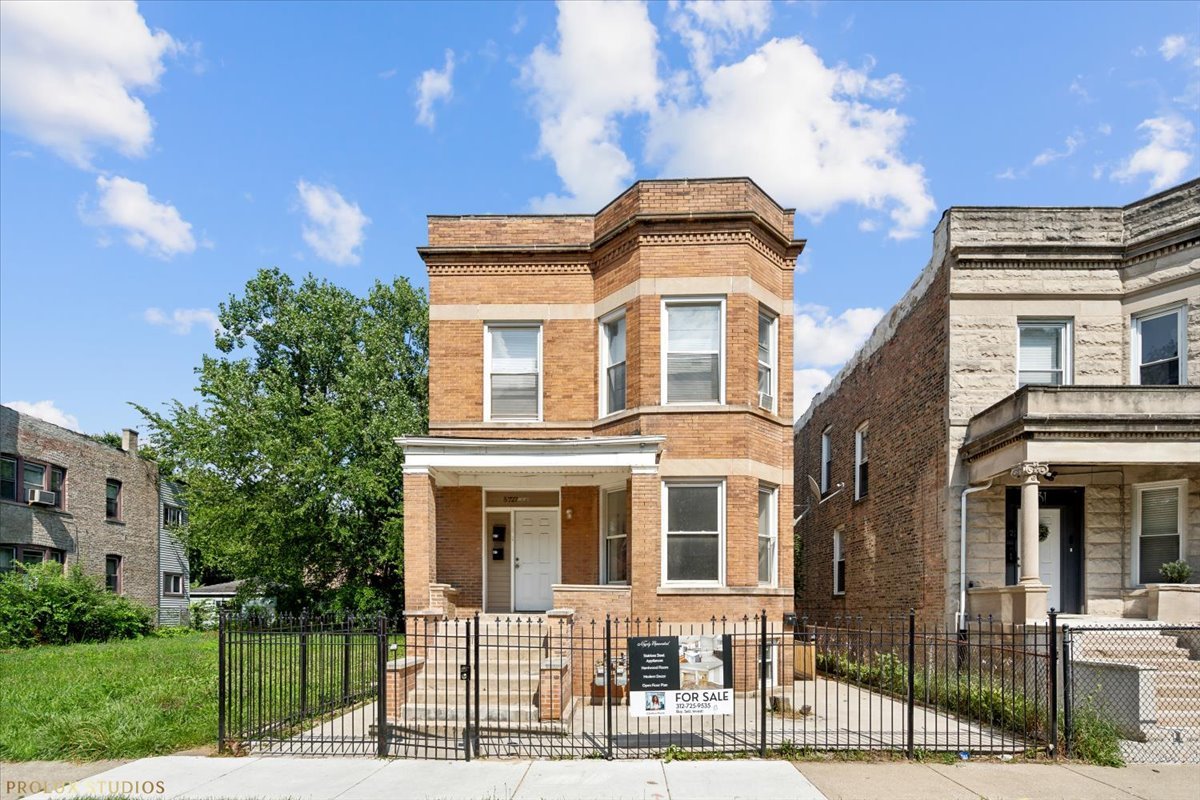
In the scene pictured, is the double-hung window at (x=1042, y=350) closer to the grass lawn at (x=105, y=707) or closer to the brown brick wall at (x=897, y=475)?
the brown brick wall at (x=897, y=475)

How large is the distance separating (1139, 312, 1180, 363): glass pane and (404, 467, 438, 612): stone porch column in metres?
13.3

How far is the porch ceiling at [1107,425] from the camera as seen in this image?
41.2 feet

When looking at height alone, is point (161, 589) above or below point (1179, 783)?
below

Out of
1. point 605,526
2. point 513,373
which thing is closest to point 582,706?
point 605,526

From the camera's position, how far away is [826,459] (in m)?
24.3

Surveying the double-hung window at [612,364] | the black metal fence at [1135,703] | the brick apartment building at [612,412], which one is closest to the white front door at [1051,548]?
the black metal fence at [1135,703]

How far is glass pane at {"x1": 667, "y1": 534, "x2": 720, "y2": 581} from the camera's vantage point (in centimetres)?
1391

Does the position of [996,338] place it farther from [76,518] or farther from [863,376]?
[76,518]

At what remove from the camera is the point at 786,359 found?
15547 millimetres

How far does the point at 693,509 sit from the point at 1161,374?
8851mm

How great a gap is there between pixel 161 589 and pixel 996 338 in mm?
32819

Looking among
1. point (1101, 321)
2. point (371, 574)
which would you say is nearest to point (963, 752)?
point (1101, 321)

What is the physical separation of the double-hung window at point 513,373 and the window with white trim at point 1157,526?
11.2 m

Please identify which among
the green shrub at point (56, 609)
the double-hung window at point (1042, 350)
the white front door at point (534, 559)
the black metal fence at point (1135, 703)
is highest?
the double-hung window at point (1042, 350)
